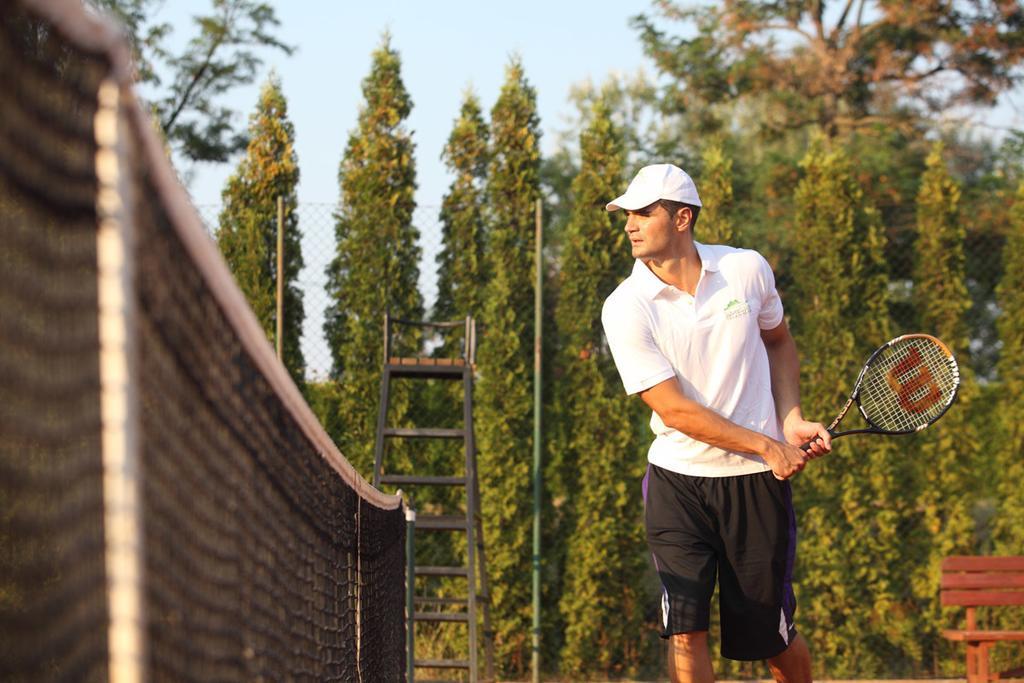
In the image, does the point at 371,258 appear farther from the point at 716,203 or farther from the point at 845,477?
the point at 845,477

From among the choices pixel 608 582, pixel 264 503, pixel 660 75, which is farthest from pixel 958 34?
pixel 264 503

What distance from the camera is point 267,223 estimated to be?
9102mm

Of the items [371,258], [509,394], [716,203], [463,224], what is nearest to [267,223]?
[371,258]

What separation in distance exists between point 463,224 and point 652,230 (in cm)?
449

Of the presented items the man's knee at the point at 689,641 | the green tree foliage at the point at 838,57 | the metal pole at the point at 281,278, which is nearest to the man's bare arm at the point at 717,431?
the man's knee at the point at 689,641

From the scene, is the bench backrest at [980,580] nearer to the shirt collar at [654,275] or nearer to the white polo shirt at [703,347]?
the white polo shirt at [703,347]

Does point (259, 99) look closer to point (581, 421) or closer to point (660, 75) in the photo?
point (581, 421)

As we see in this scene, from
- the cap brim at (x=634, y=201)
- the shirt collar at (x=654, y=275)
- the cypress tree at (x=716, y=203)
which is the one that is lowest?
the shirt collar at (x=654, y=275)

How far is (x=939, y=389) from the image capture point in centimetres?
530

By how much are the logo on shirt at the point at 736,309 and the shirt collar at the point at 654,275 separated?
14 cm

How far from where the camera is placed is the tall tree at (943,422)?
8672 mm

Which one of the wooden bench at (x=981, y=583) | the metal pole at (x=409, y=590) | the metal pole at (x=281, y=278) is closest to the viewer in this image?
the metal pole at (x=409, y=590)

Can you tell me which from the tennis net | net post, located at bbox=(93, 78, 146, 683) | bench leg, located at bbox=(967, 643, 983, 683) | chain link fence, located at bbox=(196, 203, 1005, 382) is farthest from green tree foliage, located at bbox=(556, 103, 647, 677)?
net post, located at bbox=(93, 78, 146, 683)

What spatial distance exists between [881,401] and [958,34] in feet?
47.0
